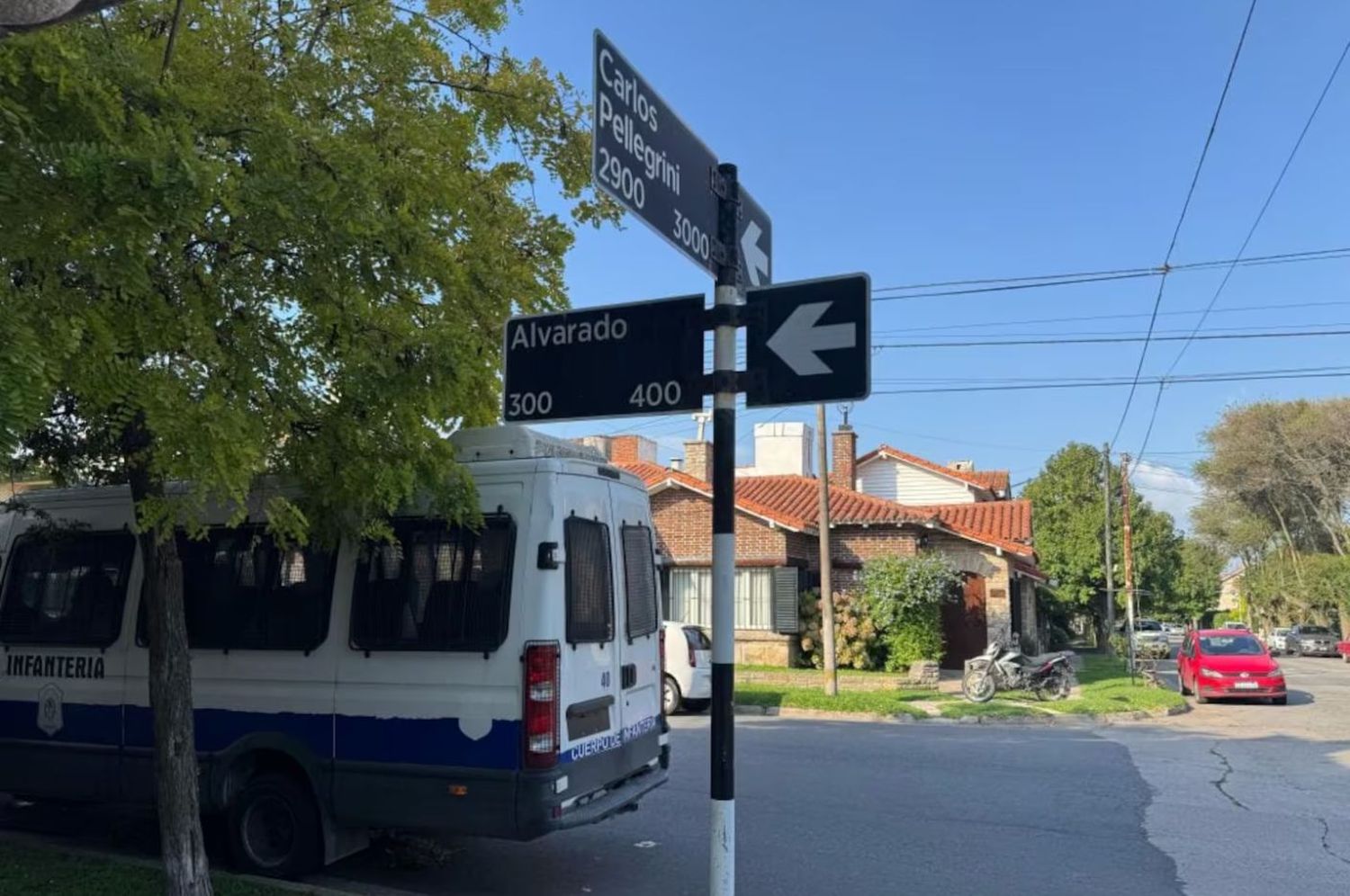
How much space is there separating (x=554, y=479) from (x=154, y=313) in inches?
96.0

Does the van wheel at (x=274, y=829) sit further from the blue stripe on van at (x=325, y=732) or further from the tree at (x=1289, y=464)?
the tree at (x=1289, y=464)

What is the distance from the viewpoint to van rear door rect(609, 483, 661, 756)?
6605 millimetres

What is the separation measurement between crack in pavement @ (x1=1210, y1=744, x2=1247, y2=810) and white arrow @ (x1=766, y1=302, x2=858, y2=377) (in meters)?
7.50

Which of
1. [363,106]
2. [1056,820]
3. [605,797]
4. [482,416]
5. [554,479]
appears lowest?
[1056,820]

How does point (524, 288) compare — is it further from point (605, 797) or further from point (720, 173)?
point (605, 797)

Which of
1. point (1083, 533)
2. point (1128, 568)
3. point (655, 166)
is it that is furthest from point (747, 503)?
point (1083, 533)

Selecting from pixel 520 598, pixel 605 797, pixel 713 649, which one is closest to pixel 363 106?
pixel 520 598

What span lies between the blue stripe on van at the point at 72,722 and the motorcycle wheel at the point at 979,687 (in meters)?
14.4

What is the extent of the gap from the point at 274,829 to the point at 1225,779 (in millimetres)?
9189

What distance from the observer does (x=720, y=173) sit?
420 cm

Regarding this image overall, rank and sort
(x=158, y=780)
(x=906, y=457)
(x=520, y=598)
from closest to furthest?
(x=158, y=780)
(x=520, y=598)
(x=906, y=457)

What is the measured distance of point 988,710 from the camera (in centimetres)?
1658

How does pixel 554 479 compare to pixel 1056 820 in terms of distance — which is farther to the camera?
pixel 1056 820

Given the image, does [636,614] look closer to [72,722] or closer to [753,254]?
[753,254]
